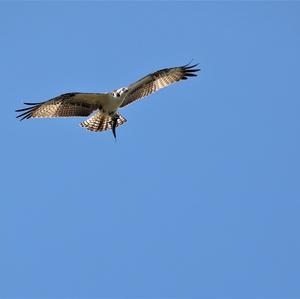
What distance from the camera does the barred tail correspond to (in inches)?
645

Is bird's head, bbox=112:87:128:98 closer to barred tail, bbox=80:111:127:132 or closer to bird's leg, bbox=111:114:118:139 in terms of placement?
bird's leg, bbox=111:114:118:139

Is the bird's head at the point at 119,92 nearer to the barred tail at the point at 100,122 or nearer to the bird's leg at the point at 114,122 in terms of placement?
the bird's leg at the point at 114,122

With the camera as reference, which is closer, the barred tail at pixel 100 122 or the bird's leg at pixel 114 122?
the bird's leg at pixel 114 122

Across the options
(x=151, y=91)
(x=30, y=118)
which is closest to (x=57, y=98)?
(x=30, y=118)

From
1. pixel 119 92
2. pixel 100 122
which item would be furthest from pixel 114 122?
pixel 119 92

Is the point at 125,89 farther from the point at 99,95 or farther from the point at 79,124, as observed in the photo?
the point at 79,124

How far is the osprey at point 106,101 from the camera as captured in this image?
15.7 meters

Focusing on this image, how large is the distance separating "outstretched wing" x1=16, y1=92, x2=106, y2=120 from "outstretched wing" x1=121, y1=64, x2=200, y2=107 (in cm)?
67

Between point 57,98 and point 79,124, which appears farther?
point 79,124

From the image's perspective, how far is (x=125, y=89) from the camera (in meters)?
15.8

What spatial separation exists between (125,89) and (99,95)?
0.54 meters

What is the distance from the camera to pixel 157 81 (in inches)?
638

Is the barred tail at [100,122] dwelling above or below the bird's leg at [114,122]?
above

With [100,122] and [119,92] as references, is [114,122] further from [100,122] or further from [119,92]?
[119,92]
